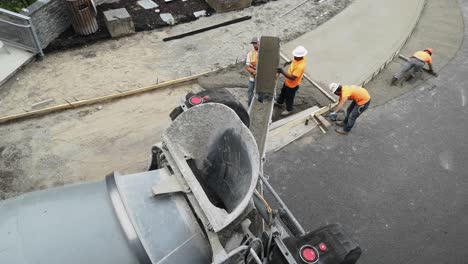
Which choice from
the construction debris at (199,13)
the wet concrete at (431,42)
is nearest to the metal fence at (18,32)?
the construction debris at (199,13)

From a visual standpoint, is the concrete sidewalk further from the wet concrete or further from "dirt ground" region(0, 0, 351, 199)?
"dirt ground" region(0, 0, 351, 199)

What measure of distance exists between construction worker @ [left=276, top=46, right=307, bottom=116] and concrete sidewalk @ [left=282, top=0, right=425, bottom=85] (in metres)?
1.32

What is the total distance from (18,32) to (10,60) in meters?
0.70

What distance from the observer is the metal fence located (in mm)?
8562

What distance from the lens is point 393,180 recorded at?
6973mm

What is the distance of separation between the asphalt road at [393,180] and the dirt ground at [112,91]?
5.89 feet

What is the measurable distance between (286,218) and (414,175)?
13.2 feet

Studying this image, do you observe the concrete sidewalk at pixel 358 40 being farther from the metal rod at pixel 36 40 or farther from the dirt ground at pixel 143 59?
the metal rod at pixel 36 40

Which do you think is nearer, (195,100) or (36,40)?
(195,100)

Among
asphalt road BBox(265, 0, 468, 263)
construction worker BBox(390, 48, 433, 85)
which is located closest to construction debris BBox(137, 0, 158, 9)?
asphalt road BBox(265, 0, 468, 263)

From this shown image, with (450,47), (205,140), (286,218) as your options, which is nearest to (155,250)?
(205,140)

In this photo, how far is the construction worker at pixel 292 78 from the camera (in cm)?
736

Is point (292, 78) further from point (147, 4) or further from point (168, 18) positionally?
point (147, 4)

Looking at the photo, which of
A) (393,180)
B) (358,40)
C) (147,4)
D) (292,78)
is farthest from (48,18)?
(393,180)
